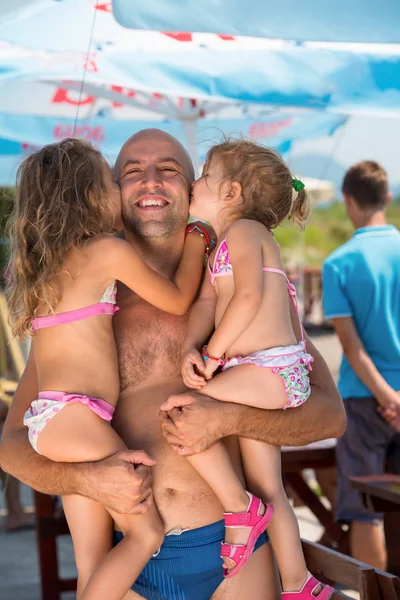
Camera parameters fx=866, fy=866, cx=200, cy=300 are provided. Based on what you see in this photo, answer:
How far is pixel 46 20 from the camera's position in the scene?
3.77m

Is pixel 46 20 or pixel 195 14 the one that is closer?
pixel 195 14

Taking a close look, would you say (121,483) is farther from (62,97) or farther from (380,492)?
(62,97)

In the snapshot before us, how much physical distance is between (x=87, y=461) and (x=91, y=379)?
0.23 metres

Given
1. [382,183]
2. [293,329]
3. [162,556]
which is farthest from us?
[382,183]

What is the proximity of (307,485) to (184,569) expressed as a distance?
2.73 metres

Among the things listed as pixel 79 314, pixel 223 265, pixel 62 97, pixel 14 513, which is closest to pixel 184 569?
pixel 79 314

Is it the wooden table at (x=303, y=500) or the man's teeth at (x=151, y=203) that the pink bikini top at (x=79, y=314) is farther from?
the wooden table at (x=303, y=500)

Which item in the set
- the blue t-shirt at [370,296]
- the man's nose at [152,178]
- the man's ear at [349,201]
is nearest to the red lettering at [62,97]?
the man's ear at [349,201]

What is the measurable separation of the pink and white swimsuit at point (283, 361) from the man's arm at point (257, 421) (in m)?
0.05

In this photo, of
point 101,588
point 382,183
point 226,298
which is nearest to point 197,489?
point 101,588

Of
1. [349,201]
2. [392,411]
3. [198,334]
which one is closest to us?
[198,334]

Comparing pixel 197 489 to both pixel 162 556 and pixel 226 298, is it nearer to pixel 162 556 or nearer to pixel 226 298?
pixel 162 556

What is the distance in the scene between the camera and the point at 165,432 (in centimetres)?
241

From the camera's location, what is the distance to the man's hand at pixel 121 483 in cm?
226
